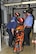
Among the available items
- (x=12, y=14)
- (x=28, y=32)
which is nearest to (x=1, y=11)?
(x=12, y=14)

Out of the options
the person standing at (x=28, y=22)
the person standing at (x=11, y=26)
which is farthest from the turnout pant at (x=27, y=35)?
the person standing at (x=11, y=26)

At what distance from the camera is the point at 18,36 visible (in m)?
1.79

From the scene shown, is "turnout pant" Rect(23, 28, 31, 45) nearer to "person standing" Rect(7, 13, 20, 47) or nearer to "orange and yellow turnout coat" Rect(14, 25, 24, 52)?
"orange and yellow turnout coat" Rect(14, 25, 24, 52)

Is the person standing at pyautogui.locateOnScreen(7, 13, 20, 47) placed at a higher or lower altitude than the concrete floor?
higher

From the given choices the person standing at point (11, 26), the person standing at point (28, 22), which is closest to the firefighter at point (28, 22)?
the person standing at point (28, 22)

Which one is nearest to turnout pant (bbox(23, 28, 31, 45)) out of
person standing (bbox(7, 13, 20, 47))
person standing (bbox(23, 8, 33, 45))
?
person standing (bbox(23, 8, 33, 45))

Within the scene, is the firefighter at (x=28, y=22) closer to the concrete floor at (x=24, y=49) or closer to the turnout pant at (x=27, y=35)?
the turnout pant at (x=27, y=35)

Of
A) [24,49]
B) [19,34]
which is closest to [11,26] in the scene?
[19,34]

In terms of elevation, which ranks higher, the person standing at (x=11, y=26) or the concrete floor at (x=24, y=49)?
the person standing at (x=11, y=26)

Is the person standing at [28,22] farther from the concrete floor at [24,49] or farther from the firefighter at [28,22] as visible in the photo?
the concrete floor at [24,49]

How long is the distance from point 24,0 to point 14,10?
0.54 ft

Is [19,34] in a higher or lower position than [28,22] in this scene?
lower

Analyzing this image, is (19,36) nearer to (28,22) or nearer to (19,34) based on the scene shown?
(19,34)

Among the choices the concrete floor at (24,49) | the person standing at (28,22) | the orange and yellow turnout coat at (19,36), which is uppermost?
the person standing at (28,22)
